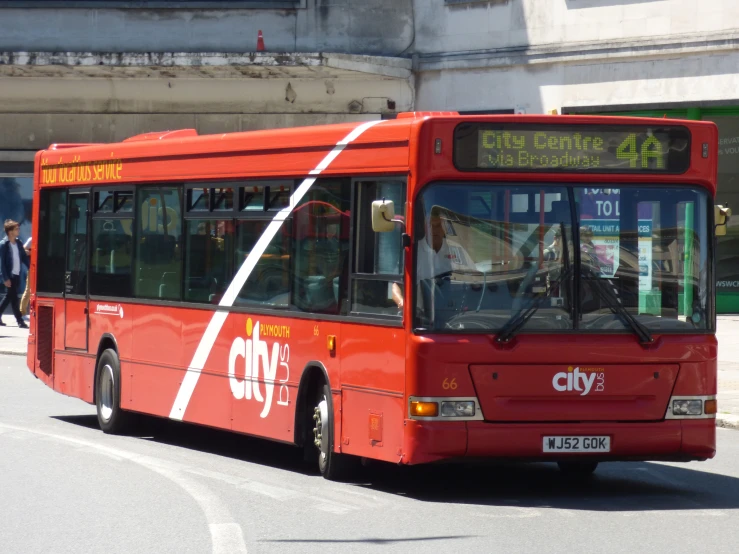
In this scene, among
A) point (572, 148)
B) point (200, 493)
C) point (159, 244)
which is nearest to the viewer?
point (572, 148)

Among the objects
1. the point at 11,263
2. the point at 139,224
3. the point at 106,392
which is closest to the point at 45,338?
the point at 106,392

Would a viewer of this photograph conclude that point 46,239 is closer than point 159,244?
No

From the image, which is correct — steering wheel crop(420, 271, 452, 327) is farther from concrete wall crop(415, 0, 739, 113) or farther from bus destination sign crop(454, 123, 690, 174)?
concrete wall crop(415, 0, 739, 113)

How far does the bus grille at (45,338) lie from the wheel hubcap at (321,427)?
5440mm

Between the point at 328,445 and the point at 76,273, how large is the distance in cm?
531

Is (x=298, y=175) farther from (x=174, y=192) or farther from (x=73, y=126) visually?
Result: (x=73, y=126)

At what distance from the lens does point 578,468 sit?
11195mm

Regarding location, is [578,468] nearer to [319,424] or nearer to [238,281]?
[319,424]

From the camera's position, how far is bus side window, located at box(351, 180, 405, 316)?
32.5 ft

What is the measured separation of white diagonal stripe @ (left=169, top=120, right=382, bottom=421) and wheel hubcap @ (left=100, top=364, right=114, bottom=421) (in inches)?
55.2

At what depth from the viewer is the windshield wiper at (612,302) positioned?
32.3 ft

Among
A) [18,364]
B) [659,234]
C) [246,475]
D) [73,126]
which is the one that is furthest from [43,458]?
[73,126]

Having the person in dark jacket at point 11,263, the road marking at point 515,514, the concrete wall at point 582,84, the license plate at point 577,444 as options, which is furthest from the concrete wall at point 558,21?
the road marking at point 515,514

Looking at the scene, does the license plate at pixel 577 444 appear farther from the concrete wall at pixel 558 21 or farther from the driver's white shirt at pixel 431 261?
the concrete wall at pixel 558 21
